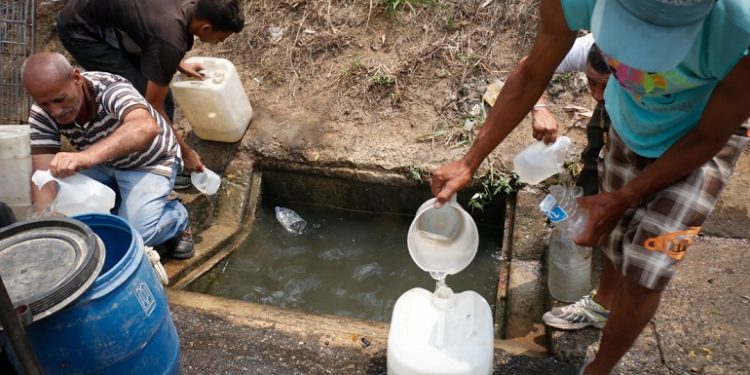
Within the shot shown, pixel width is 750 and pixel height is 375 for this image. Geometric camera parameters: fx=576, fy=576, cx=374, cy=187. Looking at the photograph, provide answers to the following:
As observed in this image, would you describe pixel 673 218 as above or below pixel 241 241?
above

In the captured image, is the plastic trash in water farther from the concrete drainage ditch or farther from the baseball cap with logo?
the baseball cap with logo

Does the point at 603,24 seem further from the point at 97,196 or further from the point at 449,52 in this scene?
the point at 449,52

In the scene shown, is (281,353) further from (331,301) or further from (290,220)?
(290,220)

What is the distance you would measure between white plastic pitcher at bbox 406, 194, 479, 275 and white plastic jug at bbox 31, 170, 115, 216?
1.61 m

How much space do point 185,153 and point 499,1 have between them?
8.95ft

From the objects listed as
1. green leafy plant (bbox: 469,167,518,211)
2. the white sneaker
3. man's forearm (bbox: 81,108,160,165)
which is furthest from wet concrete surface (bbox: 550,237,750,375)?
man's forearm (bbox: 81,108,160,165)

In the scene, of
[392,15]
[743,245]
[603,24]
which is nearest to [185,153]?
[392,15]

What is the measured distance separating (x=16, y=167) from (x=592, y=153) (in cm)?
307

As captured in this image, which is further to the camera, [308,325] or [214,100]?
[214,100]

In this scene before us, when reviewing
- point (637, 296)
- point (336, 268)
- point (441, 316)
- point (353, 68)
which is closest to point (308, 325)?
point (441, 316)

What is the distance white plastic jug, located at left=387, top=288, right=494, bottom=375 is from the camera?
2.19 m

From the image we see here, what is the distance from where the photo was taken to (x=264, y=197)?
4438 millimetres

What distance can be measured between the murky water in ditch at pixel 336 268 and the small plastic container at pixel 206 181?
0.39m

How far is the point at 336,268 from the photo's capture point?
3871 mm
